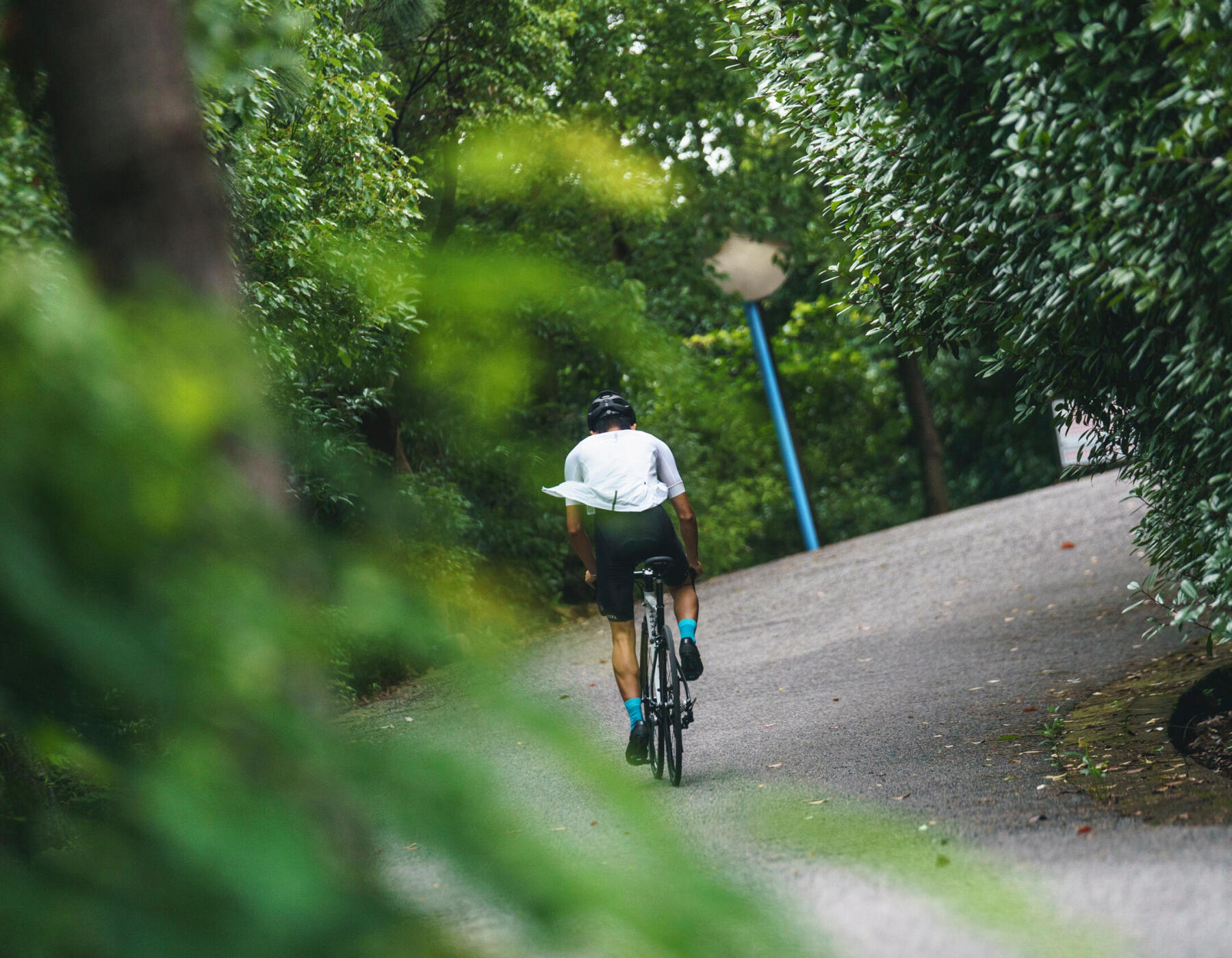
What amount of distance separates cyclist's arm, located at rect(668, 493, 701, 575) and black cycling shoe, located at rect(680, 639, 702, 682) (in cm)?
41

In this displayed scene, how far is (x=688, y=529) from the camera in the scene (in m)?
6.41

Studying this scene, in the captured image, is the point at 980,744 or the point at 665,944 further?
the point at 980,744

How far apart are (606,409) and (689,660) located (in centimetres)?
136

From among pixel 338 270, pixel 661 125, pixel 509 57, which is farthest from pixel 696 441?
pixel 338 270

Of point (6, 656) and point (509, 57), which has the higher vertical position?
point (509, 57)

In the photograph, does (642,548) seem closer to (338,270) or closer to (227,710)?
(338,270)

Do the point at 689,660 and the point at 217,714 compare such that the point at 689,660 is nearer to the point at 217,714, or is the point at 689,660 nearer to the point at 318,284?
the point at 318,284

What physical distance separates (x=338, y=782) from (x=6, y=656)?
256 millimetres

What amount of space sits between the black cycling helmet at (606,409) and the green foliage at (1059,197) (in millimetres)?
1301

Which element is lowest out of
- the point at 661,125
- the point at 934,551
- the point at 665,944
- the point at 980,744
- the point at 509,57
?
the point at 665,944

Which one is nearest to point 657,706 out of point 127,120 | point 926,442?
point 127,120

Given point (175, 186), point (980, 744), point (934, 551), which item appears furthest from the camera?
point (934, 551)

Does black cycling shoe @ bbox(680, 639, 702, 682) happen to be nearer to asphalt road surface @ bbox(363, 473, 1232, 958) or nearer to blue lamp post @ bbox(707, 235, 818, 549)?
asphalt road surface @ bbox(363, 473, 1232, 958)

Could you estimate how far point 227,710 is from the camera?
2.60 feet
